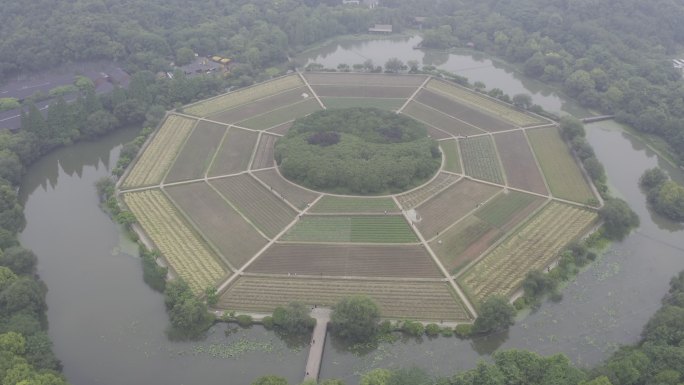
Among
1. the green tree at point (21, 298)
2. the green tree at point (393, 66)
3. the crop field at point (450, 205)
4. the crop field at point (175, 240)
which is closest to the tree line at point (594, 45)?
the green tree at point (393, 66)

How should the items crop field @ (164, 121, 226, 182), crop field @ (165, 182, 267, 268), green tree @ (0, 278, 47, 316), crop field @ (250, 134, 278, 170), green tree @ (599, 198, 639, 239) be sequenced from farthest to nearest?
crop field @ (250, 134, 278, 170) → crop field @ (164, 121, 226, 182) → green tree @ (599, 198, 639, 239) → crop field @ (165, 182, 267, 268) → green tree @ (0, 278, 47, 316)

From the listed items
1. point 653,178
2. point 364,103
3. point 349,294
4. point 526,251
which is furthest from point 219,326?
point 653,178

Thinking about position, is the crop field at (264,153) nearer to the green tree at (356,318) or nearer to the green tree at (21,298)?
the green tree at (356,318)

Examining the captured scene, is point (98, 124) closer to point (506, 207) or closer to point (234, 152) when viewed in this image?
point (234, 152)

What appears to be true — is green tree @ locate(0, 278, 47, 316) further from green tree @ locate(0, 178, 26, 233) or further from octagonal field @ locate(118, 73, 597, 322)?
green tree @ locate(0, 178, 26, 233)

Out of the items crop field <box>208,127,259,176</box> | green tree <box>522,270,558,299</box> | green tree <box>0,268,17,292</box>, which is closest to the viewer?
green tree <box>0,268,17,292</box>

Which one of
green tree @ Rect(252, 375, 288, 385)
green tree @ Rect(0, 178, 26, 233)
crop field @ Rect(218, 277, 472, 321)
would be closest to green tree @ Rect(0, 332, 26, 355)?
crop field @ Rect(218, 277, 472, 321)
